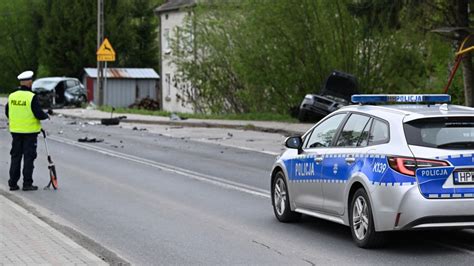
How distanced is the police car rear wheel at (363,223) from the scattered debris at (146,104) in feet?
173

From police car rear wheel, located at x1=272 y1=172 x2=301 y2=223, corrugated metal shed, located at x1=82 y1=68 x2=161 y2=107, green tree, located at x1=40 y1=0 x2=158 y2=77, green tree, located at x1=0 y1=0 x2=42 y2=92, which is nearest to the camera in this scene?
police car rear wheel, located at x1=272 y1=172 x2=301 y2=223

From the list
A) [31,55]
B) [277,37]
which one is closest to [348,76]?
[277,37]

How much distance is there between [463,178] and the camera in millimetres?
9109

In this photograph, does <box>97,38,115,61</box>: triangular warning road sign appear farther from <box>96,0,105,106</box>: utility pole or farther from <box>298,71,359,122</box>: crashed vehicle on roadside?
<box>298,71,359,122</box>: crashed vehicle on roadside

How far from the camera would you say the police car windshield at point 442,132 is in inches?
365

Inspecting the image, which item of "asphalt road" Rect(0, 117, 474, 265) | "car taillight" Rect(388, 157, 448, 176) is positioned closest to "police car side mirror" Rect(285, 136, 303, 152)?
"asphalt road" Rect(0, 117, 474, 265)

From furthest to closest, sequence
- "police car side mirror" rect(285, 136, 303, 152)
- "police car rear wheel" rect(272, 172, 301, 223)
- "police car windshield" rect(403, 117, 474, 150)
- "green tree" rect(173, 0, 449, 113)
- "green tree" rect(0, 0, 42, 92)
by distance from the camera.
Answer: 1. "green tree" rect(0, 0, 42, 92)
2. "green tree" rect(173, 0, 449, 113)
3. "police car rear wheel" rect(272, 172, 301, 223)
4. "police car side mirror" rect(285, 136, 303, 152)
5. "police car windshield" rect(403, 117, 474, 150)

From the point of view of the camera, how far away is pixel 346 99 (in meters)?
32.4

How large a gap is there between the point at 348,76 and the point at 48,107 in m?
22.6

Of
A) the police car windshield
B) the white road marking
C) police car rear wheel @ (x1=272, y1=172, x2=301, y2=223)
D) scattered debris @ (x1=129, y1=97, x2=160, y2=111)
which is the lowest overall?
scattered debris @ (x1=129, y1=97, x2=160, y2=111)

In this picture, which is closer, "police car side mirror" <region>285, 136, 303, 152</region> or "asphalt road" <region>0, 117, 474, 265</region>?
"asphalt road" <region>0, 117, 474, 265</region>

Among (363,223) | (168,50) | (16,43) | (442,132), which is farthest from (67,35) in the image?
(442,132)

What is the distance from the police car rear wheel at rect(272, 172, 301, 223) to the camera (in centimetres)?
1184

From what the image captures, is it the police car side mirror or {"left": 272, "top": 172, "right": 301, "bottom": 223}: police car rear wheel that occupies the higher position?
the police car side mirror
